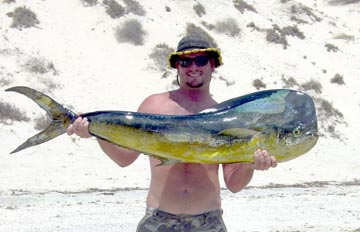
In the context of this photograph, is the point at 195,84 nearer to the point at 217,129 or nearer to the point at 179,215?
the point at 217,129

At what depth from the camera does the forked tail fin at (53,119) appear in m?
3.11

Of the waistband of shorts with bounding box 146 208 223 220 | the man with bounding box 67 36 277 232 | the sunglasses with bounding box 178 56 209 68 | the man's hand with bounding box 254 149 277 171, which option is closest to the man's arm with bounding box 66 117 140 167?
the man with bounding box 67 36 277 232

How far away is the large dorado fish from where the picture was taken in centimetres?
304

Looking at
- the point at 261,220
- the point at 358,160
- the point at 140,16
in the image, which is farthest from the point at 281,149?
the point at 140,16

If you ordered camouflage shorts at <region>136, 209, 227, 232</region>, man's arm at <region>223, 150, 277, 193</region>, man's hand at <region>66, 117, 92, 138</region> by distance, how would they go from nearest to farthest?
man's hand at <region>66, 117, 92, 138</region>
man's arm at <region>223, 150, 277, 193</region>
camouflage shorts at <region>136, 209, 227, 232</region>

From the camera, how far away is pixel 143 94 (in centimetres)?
1980

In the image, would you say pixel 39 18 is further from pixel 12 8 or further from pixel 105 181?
pixel 105 181

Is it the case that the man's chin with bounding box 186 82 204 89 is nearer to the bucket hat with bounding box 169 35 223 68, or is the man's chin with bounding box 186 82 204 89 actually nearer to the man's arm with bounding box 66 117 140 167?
the bucket hat with bounding box 169 35 223 68

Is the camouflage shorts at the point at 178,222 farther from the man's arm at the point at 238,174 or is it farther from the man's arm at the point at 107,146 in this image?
the man's arm at the point at 107,146

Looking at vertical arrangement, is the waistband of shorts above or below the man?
below

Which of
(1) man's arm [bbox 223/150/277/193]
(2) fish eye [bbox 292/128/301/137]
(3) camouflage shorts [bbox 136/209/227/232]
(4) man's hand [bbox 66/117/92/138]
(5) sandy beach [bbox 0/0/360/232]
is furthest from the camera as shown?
(5) sandy beach [bbox 0/0/360/232]

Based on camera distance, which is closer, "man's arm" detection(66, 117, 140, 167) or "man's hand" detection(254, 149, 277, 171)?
"man's hand" detection(254, 149, 277, 171)

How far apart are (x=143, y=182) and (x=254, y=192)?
8.49ft

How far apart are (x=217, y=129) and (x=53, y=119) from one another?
877 millimetres
